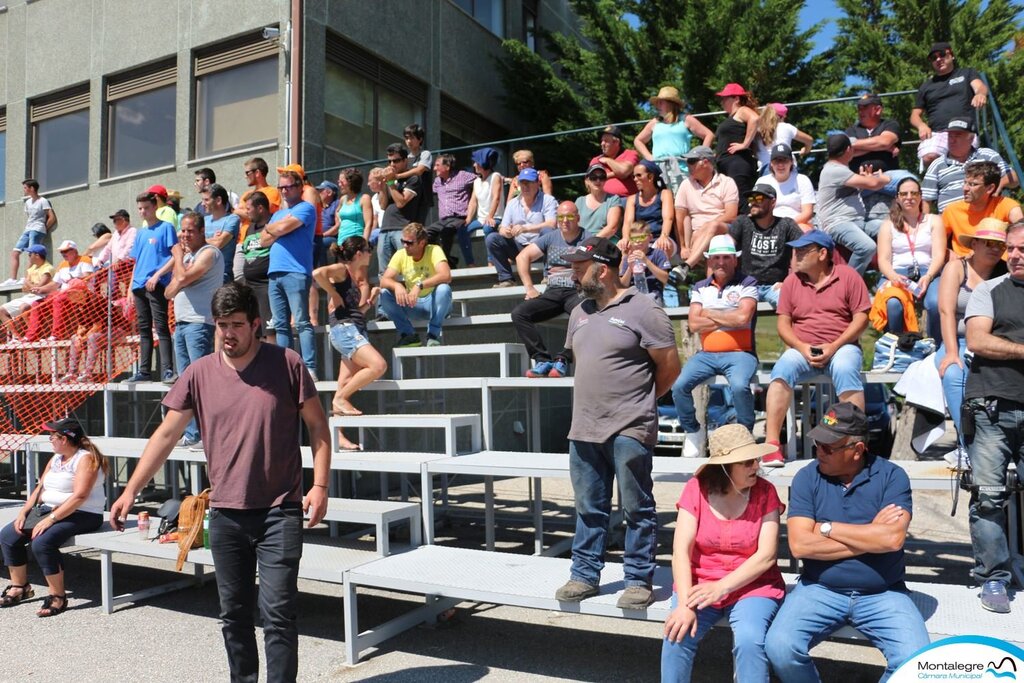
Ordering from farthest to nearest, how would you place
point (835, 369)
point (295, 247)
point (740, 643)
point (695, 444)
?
1. point (295, 247)
2. point (695, 444)
3. point (835, 369)
4. point (740, 643)

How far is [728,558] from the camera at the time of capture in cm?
415

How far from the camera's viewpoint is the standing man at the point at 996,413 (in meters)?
4.29

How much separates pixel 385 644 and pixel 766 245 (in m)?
4.23

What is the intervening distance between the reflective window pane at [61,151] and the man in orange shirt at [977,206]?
1313 centimetres

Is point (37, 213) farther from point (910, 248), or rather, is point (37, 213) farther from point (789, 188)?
point (910, 248)

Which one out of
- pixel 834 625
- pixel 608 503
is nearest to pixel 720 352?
pixel 608 503

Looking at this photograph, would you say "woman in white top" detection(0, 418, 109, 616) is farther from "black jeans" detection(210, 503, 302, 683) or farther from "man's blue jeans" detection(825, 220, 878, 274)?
"man's blue jeans" detection(825, 220, 878, 274)

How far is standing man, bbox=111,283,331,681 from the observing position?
13.3 feet

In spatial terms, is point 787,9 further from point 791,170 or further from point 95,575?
point 95,575

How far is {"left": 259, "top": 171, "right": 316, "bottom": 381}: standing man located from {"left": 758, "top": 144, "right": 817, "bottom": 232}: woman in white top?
429 centimetres

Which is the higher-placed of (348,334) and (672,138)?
(672,138)

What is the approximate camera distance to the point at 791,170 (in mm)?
7781

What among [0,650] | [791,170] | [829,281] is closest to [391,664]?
[0,650]

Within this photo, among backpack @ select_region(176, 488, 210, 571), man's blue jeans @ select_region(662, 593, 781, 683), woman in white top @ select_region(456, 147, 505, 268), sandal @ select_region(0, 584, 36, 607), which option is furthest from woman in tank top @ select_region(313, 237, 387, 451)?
man's blue jeans @ select_region(662, 593, 781, 683)
